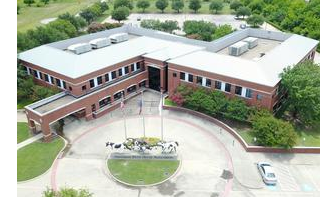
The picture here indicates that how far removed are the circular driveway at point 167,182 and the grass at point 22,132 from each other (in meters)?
6.54

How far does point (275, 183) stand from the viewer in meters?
34.0

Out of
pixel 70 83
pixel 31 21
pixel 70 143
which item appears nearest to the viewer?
pixel 70 143

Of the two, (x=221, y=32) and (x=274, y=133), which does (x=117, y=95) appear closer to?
(x=274, y=133)

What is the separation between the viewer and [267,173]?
112 feet

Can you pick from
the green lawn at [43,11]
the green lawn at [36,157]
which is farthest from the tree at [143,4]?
the green lawn at [36,157]

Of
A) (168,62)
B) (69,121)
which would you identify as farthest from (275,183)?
(69,121)

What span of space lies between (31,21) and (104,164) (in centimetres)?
8975

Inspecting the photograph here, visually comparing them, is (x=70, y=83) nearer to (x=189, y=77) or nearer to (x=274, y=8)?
(x=189, y=77)

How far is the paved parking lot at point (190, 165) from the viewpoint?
3334 cm

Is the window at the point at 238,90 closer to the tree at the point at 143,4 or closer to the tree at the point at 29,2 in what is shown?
the tree at the point at 143,4

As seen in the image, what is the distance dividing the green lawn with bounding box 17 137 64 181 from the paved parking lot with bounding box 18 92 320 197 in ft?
4.08

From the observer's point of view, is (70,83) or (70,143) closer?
(70,143)

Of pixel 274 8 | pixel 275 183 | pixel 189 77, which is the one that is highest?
pixel 274 8

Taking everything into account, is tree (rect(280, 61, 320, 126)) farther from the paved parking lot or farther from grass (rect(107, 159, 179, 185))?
grass (rect(107, 159, 179, 185))
